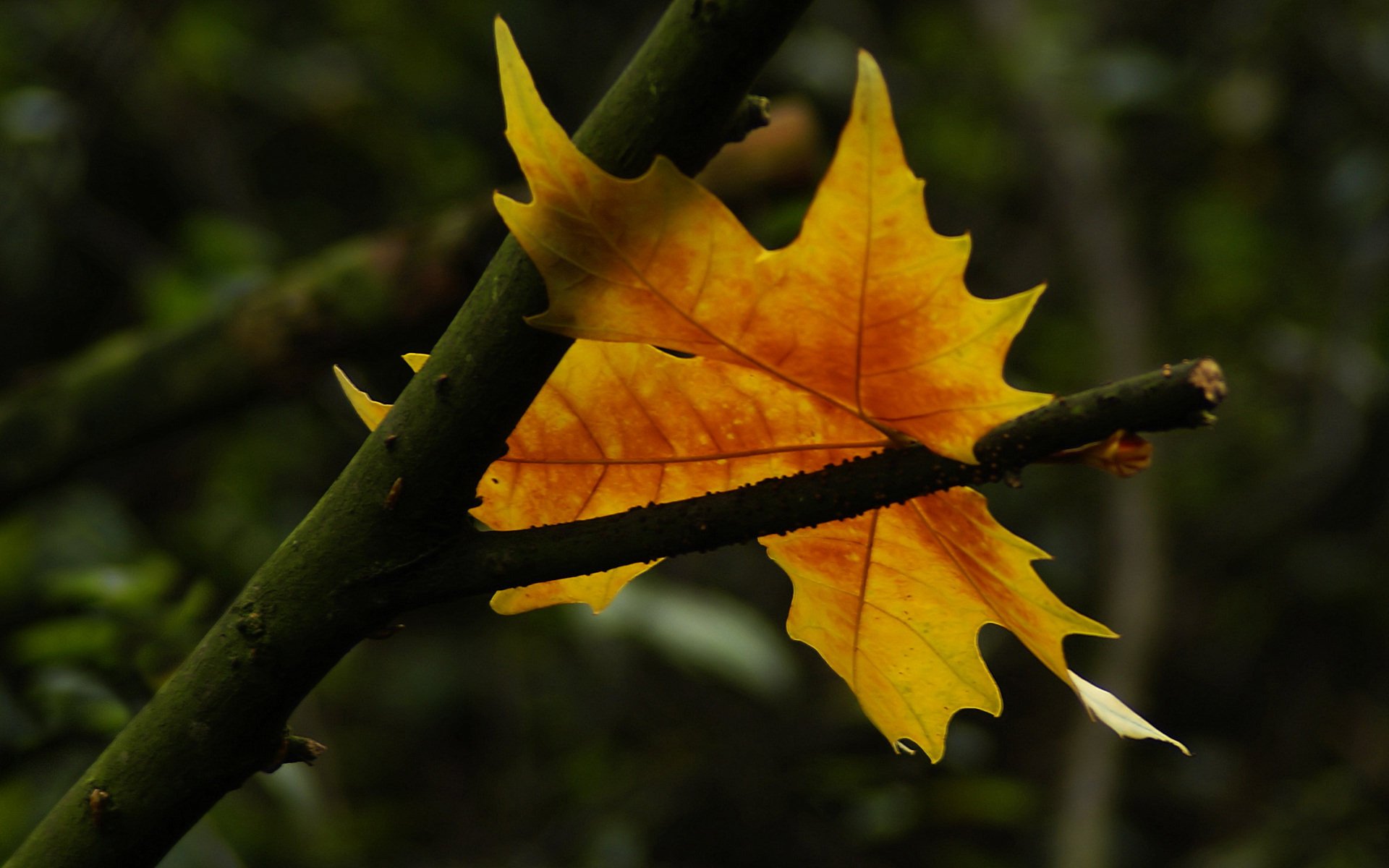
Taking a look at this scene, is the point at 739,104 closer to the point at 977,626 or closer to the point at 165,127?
the point at 977,626

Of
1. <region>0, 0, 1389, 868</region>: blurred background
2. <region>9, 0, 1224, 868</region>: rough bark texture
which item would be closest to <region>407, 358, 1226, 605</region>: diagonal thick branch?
<region>9, 0, 1224, 868</region>: rough bark texture

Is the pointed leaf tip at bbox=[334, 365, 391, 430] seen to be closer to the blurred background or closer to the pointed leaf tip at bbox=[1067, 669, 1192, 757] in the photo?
the pointed leaf tip at bbox=[1067, 669, 1192, 757]

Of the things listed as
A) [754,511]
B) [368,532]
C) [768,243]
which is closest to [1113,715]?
[754,511]

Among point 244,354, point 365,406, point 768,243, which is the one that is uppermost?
point 365,406

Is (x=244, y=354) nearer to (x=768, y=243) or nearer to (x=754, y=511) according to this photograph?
(x=768, y=243)

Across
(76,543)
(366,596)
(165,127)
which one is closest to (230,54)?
(165,127)

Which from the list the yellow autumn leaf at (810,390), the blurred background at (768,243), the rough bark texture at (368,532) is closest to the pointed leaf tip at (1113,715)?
the yellow autumn leaf at (810,390)
